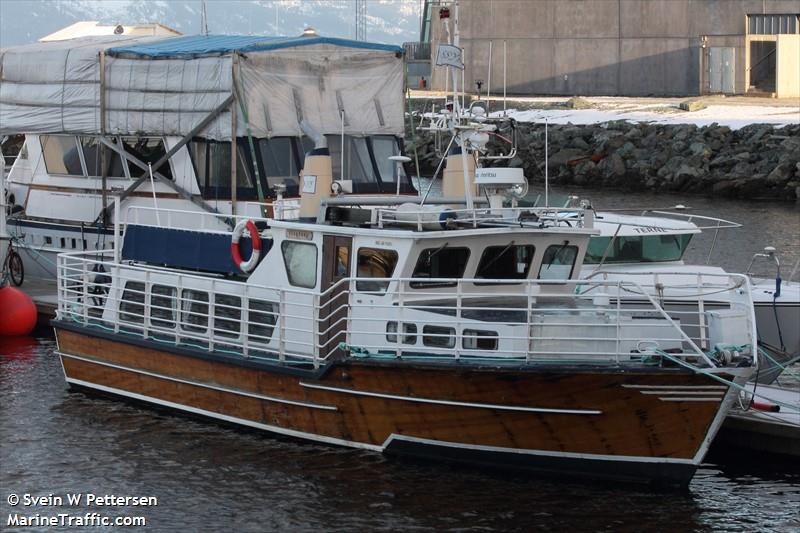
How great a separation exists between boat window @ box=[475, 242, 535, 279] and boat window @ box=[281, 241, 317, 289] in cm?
209

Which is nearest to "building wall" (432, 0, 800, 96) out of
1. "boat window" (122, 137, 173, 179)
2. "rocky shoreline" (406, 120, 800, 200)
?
"rocky shoreline" (406, 120, 800, 200)

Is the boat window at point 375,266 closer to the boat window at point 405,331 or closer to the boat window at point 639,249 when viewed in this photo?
the boat window at point 405,331

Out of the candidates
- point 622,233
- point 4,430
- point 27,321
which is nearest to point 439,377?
point 4,430

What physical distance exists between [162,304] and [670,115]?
4225 cm

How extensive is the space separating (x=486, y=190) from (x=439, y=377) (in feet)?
10.1

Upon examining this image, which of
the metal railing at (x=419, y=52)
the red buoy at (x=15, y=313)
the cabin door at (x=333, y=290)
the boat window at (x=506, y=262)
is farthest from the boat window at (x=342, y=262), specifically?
the metal railing at (x=419, y=52)

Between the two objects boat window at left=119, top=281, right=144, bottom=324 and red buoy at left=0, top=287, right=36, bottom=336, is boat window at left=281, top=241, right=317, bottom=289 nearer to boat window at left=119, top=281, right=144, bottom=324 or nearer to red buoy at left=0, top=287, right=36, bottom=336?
boat window at left=119, top=281, right=144, bottom=324

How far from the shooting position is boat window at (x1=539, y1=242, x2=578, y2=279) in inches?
659

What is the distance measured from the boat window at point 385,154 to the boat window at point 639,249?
4.54m

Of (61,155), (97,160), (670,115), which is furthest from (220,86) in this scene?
(670,115)

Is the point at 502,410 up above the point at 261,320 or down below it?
below

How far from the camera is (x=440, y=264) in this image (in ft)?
53.2

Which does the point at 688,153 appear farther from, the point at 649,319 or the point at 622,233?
the point at 649,319

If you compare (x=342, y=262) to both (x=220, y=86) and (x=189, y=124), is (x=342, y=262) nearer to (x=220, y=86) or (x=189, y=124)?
(x=220, y=86)
